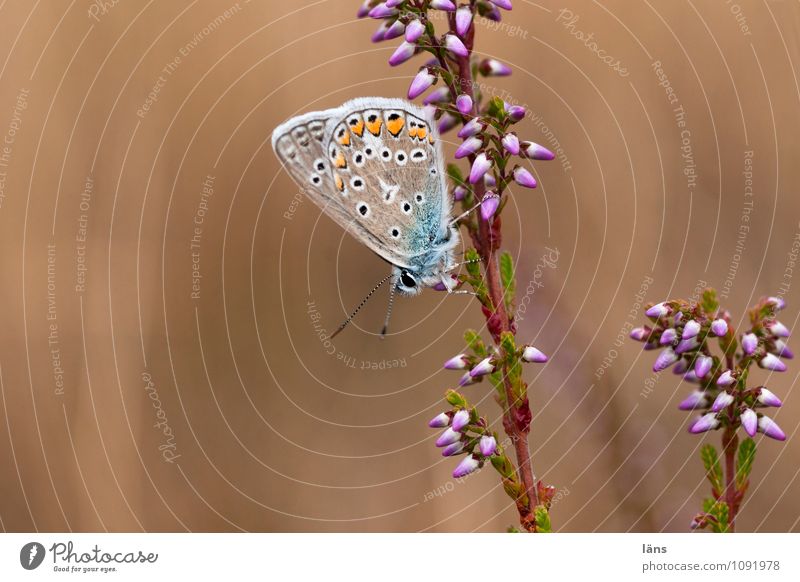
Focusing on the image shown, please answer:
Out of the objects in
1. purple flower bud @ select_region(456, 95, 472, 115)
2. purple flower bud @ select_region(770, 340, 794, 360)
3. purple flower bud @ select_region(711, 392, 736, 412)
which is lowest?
purple flower bud @ select_region(711, 392, 736, 412)

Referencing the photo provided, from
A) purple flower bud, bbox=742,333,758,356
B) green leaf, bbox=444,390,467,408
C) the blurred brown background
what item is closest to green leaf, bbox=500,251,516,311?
green leaf, bbox=444,390,467,408

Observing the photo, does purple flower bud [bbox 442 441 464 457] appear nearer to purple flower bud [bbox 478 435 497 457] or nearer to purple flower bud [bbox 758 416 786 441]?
purple flower bud [bbox 478 435 497 457]

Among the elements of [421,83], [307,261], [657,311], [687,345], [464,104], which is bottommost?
[687,345]

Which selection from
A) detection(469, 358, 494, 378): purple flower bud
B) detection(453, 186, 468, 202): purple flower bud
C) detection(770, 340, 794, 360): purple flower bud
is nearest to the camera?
detection(469, 358, 494, 378): purple flower bud

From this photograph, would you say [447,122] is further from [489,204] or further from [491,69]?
[489,204]

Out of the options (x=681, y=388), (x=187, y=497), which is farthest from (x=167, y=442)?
(x=681, y=388)

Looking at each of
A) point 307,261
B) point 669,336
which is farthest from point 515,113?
point 307,261

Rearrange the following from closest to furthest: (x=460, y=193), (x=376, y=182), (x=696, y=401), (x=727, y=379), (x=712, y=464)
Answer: (x=727, y=379)
(x=696, y=401)
(x=712, y=464)
(x=460, y=193)
(x=376, y=182)
